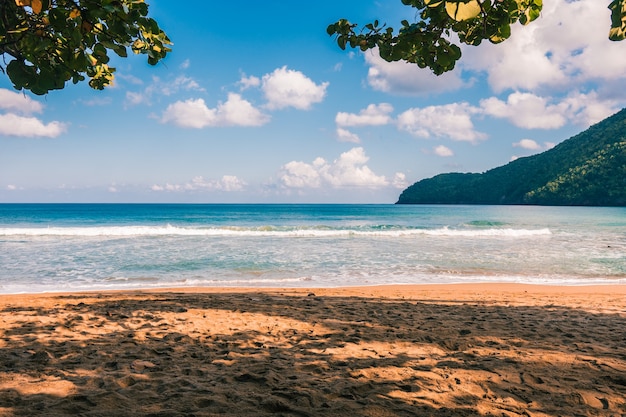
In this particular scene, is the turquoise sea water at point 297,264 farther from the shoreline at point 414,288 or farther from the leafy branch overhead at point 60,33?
the leafy branch overhead at point 60,33

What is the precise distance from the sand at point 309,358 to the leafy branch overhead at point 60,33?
2.59m

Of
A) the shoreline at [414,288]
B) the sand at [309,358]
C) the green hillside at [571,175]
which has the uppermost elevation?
the green hillside at [571,175]

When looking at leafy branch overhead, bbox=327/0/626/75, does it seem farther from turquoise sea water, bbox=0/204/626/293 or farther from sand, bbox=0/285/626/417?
turquoise sea water, bbox=0/204/626/293

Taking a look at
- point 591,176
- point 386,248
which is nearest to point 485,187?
point 591,176

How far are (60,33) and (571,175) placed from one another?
324 feet

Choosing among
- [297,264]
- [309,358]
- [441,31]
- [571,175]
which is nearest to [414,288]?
[297,264]

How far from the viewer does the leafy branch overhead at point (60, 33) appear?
2.04 meters

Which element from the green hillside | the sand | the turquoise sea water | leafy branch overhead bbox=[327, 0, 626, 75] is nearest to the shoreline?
the turquoise sea water

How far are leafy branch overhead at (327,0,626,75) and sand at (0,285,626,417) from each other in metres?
2.81

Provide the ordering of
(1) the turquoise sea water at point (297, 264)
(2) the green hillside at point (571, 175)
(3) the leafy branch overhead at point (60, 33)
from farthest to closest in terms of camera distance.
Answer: (2) the green hillside at point (571, 175) < (1) the turquoise sea water at point (297, 264) < (3) the leafy branch overhead at point (60, 33)

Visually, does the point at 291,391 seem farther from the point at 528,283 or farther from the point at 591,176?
the point at 591,176

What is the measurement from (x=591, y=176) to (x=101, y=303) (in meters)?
92.6

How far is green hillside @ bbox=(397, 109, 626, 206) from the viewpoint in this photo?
2997 inches

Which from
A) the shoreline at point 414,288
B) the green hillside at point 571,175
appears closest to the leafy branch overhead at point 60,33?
the shoreline at point 414,288
